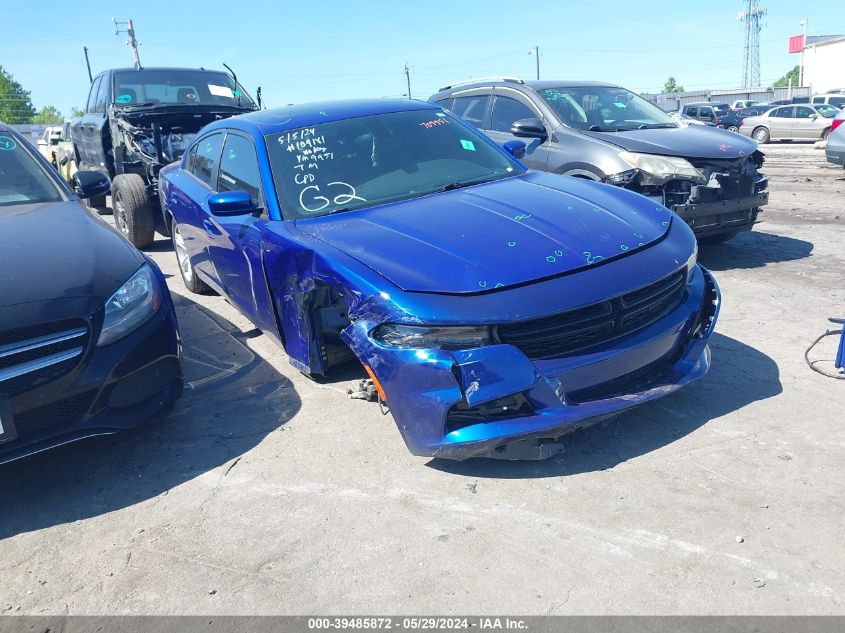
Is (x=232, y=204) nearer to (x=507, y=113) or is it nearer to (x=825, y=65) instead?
(x=507, y=113)

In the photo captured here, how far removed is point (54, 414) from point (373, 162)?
2155mm

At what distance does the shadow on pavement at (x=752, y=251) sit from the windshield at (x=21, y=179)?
209 inches

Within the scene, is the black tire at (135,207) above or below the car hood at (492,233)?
below

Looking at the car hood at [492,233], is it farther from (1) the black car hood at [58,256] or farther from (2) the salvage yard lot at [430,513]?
(1) the black car hood at [58,256]

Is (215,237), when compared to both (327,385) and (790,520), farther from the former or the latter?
(790,520)

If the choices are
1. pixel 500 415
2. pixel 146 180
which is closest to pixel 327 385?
pixel 500 415

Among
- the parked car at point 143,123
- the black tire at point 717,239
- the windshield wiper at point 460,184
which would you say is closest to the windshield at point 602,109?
the black tire at point 717,239

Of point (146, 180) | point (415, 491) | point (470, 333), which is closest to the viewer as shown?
point (470, 333)

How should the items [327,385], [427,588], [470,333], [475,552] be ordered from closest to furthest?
[427,588]
[475,552]
[470,333]
[327,385]

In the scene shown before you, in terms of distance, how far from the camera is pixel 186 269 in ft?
20.5

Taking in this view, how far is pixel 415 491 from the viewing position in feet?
9.76

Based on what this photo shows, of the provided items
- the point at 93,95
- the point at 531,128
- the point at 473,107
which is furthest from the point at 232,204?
the point at 93,95

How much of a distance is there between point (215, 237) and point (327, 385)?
1.41 metres

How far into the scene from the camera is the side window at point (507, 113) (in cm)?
695
